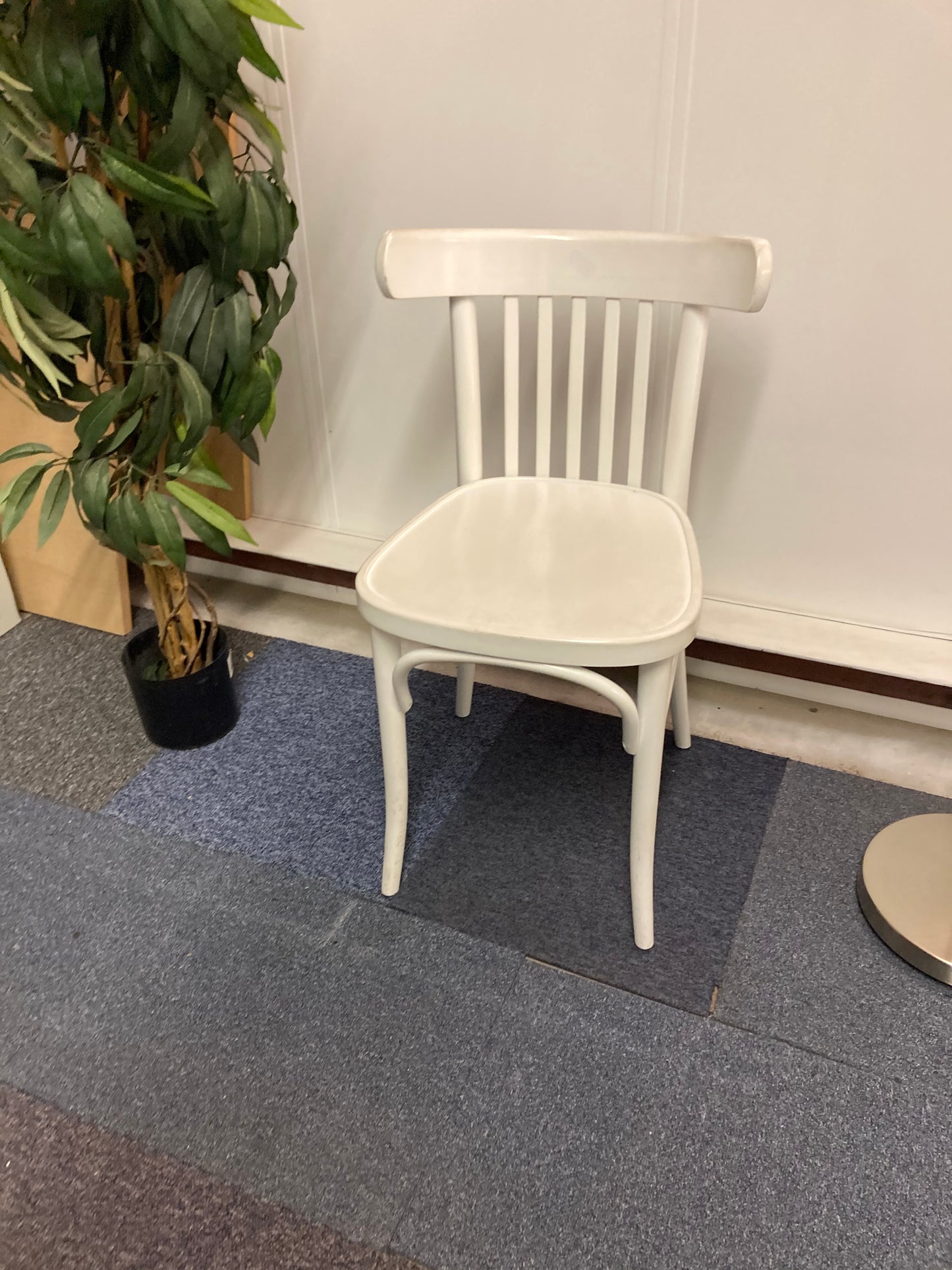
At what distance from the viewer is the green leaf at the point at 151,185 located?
3.35 feet

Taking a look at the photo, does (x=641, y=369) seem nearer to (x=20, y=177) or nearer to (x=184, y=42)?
(x=184, y=42)

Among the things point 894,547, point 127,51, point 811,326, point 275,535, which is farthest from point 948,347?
point 275,535

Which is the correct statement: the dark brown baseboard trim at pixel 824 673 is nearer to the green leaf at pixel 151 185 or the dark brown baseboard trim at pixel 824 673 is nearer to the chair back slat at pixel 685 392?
the chair back slat at pixel 685 392

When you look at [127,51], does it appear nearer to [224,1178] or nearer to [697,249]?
[697,249]

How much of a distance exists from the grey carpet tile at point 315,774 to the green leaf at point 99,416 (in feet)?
2.02

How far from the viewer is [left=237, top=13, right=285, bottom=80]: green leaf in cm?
103

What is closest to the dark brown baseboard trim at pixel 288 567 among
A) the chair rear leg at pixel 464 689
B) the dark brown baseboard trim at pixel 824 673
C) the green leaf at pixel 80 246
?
the dark brown baseboard trim at pixel 824 673

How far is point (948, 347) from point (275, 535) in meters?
1.27

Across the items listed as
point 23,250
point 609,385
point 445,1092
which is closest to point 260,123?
point 23,250

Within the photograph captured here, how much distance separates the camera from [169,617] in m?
1.47

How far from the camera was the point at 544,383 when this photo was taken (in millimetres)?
1298

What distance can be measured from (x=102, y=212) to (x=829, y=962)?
4.31ft

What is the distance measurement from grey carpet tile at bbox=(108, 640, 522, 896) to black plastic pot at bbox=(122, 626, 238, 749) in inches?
→ 1.2

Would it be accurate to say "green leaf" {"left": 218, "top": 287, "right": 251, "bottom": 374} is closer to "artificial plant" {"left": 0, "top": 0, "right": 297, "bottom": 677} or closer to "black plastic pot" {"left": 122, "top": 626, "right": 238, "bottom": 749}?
"artificial plant" {"left": 0, "top": 0, "right": 297, "bottom": 677}
